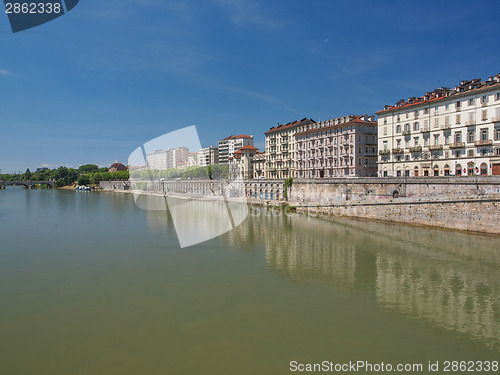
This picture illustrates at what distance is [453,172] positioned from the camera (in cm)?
4675

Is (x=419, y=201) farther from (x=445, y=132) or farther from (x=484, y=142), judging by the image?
(x=445, y=132)

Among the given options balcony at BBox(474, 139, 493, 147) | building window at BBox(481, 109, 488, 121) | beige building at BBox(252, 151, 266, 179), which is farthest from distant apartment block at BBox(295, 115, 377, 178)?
building window at BBox(481, 109, 488, 121)

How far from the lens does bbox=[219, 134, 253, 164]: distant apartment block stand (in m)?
164

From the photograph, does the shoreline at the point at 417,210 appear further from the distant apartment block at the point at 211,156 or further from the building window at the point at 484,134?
the distant apartment block at the point at 211,156

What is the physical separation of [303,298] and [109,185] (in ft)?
549

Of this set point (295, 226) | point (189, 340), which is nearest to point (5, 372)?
point (189, 340)

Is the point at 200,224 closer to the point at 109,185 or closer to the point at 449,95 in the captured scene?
the point at 449,95

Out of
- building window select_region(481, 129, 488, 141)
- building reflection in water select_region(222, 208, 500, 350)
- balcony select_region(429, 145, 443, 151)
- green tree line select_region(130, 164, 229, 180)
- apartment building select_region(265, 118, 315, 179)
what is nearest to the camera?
building reflection in water select_region(222, 208, 500, 350)

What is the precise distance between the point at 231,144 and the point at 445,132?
127774 mm

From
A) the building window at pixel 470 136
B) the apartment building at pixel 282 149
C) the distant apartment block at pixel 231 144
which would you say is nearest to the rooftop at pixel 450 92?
the building window at pixel 470 136

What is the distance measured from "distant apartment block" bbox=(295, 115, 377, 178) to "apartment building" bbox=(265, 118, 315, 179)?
24.7 feet

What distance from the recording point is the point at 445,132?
46.9 meters

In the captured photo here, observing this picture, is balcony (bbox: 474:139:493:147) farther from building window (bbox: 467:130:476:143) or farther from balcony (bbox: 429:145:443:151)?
A: balcony (bbox: 429:145:443:151)

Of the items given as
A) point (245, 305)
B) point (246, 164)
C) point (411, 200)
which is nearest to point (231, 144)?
point (246, 164)
